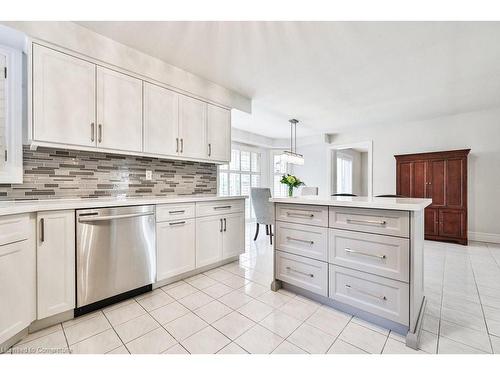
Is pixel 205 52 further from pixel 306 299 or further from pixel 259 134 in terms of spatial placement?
pixel 259 134

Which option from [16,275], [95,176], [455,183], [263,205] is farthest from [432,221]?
[16,275]

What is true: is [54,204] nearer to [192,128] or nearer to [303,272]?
[192,128]

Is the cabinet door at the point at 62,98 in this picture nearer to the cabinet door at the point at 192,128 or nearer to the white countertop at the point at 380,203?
the cabinet door at the point at 192,128

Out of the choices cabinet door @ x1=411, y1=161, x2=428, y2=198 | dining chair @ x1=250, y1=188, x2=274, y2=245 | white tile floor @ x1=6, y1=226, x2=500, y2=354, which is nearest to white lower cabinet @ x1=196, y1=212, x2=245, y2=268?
white tile floor @ x1=6, y1=226, x2=500, y2=354

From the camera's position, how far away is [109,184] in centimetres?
240

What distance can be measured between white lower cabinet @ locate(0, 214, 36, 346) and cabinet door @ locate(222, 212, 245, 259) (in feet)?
5.69

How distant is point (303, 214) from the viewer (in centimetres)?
198

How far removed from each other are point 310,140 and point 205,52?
4.34 metres

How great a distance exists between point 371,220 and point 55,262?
2.26 metres

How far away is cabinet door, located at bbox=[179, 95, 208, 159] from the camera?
106 inches

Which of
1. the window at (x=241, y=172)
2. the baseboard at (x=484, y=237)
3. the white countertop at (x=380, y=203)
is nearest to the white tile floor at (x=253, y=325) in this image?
the white countertop at (x=380, y=203)

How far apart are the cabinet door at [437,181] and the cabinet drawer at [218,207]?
355 centimetres

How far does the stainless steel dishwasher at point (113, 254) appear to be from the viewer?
1764 mm
